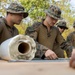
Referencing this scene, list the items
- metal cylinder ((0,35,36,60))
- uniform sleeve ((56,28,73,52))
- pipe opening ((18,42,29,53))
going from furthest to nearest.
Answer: uniform sleeve ((56,28,73,52)) < pipe opening ((18,42,29,53)) < metal cylinder ((0,35,36,60))

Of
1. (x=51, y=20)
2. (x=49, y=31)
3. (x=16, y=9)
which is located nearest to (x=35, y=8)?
(x=49, y=31)

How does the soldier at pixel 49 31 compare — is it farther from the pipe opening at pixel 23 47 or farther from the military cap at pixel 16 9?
the pipe opening at pixel 23 47

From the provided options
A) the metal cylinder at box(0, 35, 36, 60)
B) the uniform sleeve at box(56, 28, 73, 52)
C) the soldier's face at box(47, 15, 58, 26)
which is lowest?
the uniform sleeve at box(56, 28, 73, 52)

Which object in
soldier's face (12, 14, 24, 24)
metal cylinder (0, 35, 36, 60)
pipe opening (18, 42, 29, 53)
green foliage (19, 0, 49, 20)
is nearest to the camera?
metal cylinder (0, 35, 36, 60)

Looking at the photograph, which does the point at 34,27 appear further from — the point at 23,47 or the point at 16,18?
the point at 23,47

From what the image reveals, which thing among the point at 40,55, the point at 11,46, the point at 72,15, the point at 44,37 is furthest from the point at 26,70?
the point at 72,15

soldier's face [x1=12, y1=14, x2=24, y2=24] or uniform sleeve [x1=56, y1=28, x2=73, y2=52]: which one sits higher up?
soldier's face [x1=12, y1=14, x2=24, y2=24]

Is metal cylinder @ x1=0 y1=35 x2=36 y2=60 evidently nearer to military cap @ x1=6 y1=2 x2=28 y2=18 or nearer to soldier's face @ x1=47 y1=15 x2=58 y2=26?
military cap @ x1=6 y1=2 x2=28 y2=18

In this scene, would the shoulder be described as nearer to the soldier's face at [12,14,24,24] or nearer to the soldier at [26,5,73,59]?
the soldier at [26,5,73,59]

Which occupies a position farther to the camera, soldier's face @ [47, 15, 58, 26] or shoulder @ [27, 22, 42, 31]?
soldier's face @ [47, 15, 58, 26]

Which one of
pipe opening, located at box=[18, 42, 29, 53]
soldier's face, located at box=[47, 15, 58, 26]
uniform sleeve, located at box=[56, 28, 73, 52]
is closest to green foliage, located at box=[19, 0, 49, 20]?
uniform sleeve, located at box=[56, 28, 73, 52]

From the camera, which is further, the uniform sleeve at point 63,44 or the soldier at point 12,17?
the uniform sleeve at point 63,44

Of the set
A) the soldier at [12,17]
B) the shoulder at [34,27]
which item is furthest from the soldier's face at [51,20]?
the soldier at [12,17]

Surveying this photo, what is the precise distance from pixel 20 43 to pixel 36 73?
1.04m
